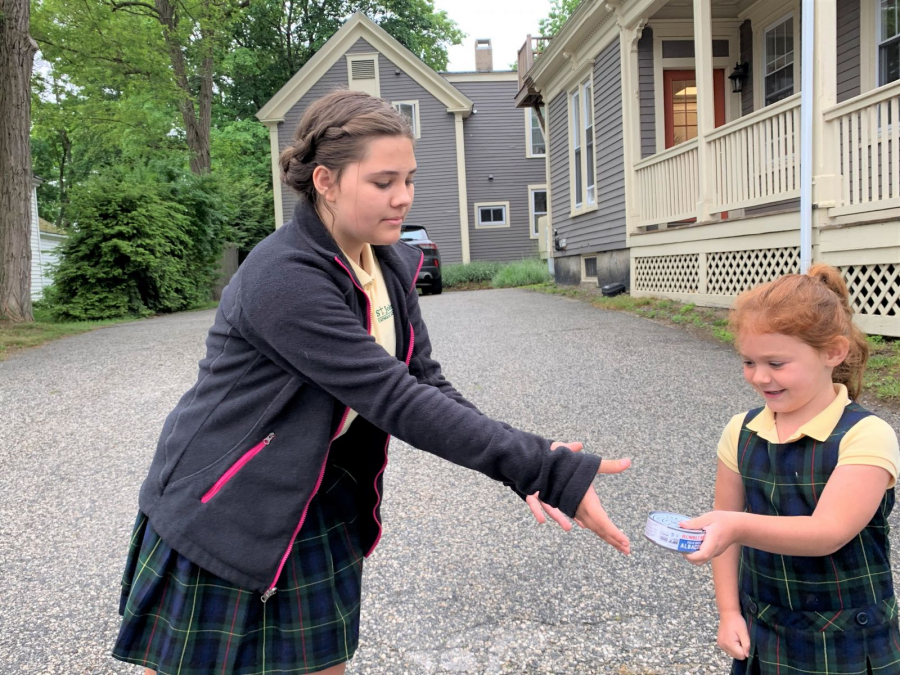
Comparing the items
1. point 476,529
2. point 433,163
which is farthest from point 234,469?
point 433,163

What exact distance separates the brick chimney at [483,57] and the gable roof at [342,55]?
4.68 meters

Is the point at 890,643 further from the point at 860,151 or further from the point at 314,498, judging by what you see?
the point at 860,151

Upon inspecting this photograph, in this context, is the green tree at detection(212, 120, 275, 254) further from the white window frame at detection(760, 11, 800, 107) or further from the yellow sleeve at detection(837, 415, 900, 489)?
the yellow sleeve at detection(837, 415, 900, 489)

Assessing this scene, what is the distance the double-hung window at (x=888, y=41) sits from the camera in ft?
26.5

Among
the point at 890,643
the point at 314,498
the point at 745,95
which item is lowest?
the point at 890,643

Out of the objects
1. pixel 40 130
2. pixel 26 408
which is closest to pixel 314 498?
pixel 26 408

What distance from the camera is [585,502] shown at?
55.1 inches

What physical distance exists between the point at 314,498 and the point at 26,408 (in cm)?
550

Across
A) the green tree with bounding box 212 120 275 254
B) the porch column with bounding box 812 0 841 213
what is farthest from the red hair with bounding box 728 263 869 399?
the green tree with bounding box 212 120 275 254

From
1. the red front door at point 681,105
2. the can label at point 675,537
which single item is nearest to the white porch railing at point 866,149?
the red front door at point 681,105

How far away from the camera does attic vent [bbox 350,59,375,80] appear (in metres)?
24.1

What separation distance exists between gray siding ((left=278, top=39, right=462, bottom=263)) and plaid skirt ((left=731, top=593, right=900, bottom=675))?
23682mm

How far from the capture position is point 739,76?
35.8ft

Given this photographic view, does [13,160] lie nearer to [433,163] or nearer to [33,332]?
[33,332]
